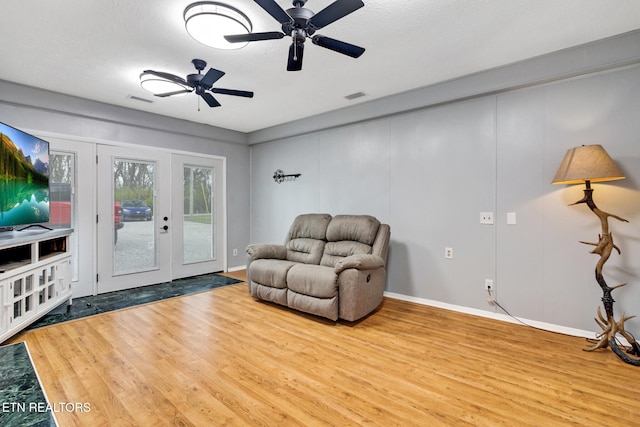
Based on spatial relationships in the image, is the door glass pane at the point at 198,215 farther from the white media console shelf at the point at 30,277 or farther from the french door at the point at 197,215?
the white media console shelf at the point at 30,277

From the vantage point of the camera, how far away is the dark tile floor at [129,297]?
322cm

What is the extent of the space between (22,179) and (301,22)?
3.03 meters

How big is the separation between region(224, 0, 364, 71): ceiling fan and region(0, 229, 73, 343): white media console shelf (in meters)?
2.56

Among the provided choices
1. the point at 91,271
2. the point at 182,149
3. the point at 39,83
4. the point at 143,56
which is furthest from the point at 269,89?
the point at 91,271

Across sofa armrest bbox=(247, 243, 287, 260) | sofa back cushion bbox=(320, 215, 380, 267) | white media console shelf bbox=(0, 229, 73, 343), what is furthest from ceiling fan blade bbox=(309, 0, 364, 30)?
white media console shelf bbox=(0, 229, 73, 343)

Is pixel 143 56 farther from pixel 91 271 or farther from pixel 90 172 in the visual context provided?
pixel 91 271

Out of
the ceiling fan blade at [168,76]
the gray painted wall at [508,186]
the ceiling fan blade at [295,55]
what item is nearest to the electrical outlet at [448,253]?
the gray painted wall at [508,186]

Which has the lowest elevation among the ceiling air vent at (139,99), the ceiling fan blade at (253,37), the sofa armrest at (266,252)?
the sofa armrest at (266,252)

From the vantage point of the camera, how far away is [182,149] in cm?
482

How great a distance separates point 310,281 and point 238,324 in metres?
0.83

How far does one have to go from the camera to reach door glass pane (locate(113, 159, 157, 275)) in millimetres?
4184

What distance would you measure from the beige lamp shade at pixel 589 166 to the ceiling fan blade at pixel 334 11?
84.0 inches

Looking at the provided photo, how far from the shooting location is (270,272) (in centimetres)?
350

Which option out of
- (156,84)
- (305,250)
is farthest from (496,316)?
(156,84)
